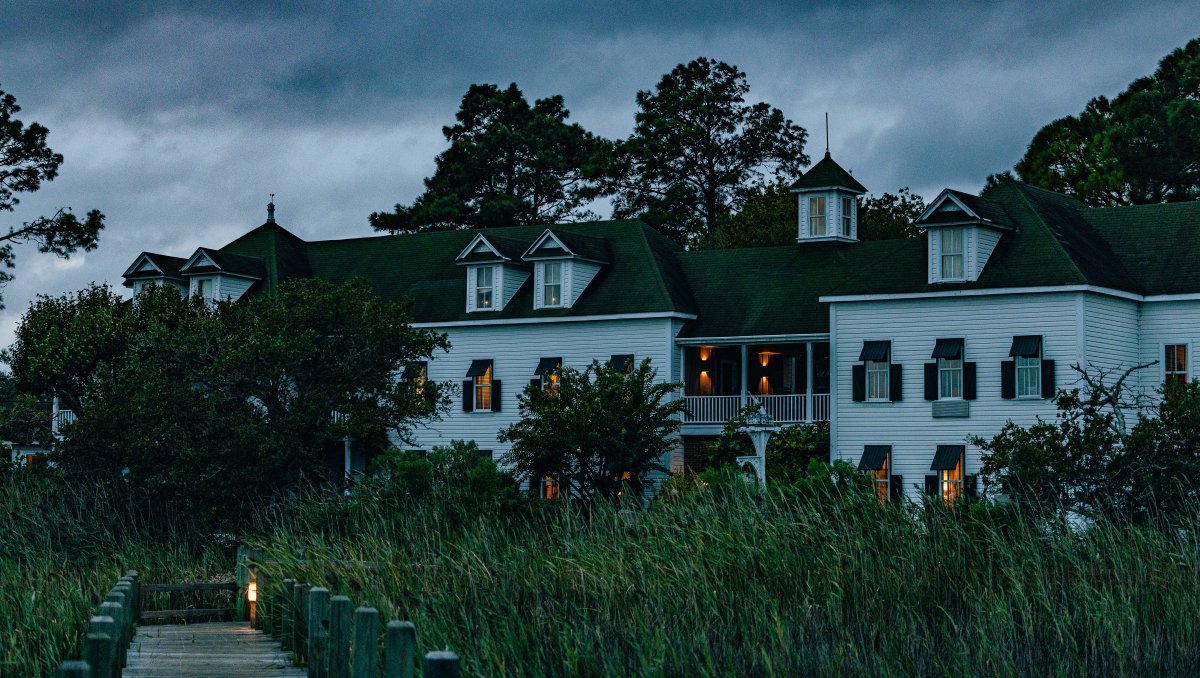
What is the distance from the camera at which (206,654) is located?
1748 cm

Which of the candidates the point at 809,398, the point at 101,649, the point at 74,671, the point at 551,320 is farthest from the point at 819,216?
the point at 74,671

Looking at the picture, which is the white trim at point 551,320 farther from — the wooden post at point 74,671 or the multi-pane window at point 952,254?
the wooden post at point 74,671

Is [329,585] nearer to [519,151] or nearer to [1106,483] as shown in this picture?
[1106,483]

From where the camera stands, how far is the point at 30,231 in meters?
55.3

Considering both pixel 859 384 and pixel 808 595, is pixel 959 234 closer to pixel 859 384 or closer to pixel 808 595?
pixel 859 384

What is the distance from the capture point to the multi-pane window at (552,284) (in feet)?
158

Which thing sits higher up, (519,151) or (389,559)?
(519,151)

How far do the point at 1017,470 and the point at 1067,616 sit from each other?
1283cm

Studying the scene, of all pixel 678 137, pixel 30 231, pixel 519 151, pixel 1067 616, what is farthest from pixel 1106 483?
pixel 519 151

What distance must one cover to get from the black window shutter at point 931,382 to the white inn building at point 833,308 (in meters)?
0.05

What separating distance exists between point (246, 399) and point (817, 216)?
18.9 meters

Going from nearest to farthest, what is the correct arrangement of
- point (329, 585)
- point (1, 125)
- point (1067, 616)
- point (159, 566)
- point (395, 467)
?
point (1067, 616) < point (329, 585) < point (159, 566) < point (395, 467) < point (1, 125)

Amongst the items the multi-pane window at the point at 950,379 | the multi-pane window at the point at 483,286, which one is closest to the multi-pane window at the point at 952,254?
the multi-pane window at the point at 950,379

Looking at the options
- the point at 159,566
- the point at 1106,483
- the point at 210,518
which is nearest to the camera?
the point at 1106,483
